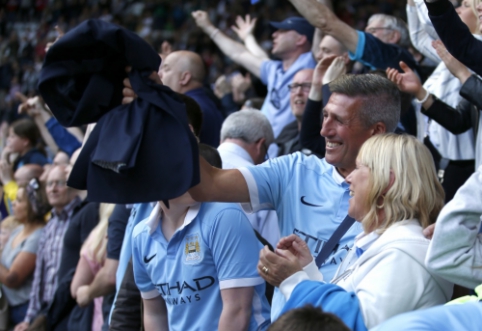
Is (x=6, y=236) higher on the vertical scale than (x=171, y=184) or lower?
lower

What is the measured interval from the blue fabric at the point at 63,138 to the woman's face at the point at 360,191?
4.58 m

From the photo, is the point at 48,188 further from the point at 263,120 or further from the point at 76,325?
the point at 263,120

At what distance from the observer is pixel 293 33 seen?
639 centimetres

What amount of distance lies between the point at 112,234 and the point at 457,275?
2677 mm

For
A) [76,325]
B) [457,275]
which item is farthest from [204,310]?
[76,325]

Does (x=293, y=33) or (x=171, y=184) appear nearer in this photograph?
(x=171, y=184)

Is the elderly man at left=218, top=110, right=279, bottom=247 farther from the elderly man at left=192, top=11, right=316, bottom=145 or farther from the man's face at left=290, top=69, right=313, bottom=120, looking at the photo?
the elderly man at left=192, top=11, right=316, bottom=145

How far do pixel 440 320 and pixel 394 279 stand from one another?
0.60 meters

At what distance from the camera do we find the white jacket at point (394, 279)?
2.28 metres

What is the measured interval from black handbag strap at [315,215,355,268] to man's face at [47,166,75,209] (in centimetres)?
346

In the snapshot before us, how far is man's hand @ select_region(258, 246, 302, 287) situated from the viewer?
8.32 feet

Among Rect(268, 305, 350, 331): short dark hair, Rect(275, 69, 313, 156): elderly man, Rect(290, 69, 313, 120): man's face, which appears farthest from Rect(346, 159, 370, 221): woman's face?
Rect(290, 69, 313, 120): man's face

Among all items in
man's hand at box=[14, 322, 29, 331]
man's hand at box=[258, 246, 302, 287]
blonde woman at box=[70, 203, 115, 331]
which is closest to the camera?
man's hand at box=[258, 246, 302, 287]

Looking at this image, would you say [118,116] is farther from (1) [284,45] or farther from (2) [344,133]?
(1) [284,45]
